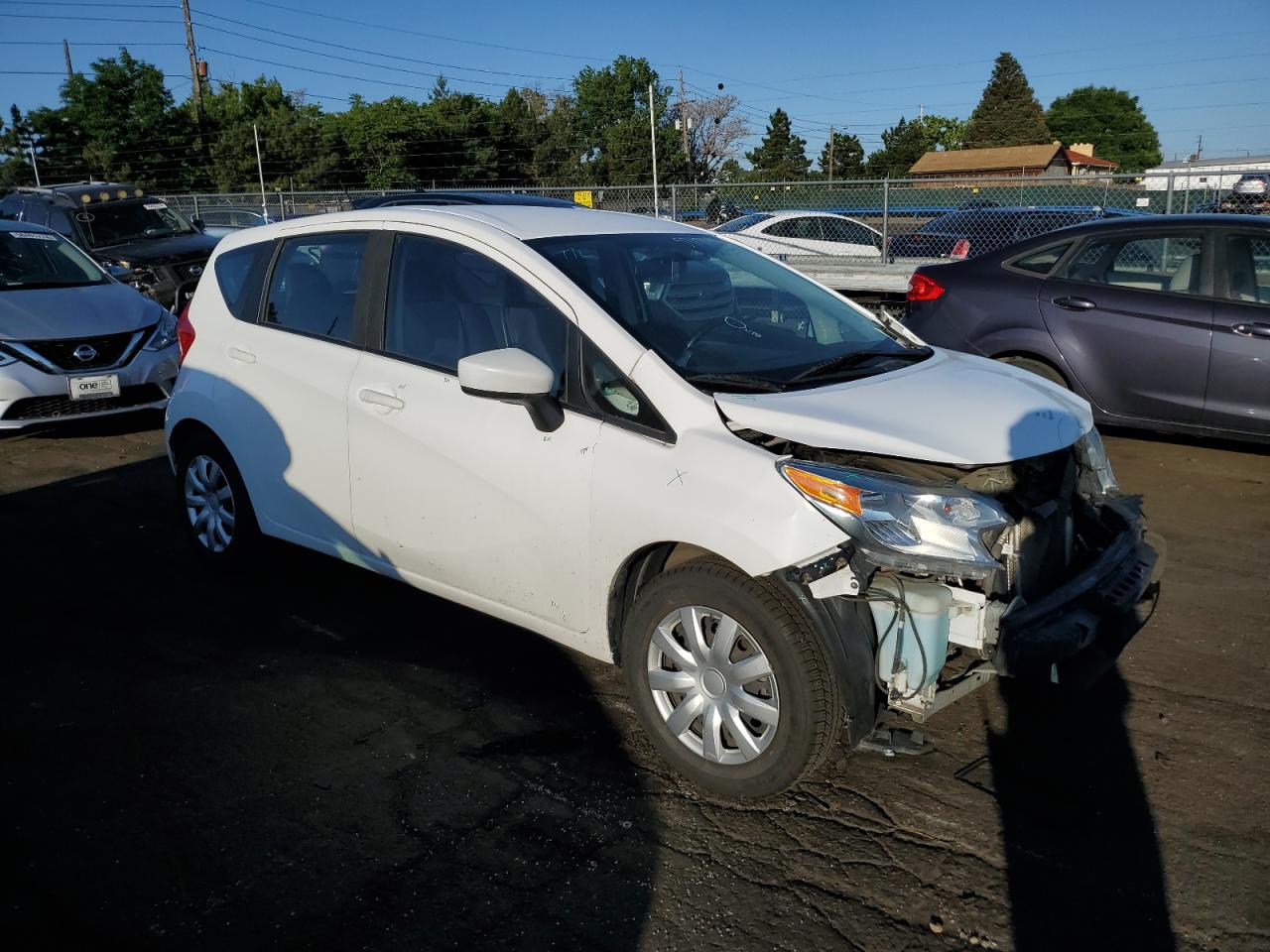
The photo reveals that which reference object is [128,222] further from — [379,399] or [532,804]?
[532,804]

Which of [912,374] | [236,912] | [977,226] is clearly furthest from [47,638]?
[977,226]

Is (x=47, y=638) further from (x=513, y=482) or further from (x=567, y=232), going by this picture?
(x=567, y=232)

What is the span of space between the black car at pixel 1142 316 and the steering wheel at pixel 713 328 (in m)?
2.98

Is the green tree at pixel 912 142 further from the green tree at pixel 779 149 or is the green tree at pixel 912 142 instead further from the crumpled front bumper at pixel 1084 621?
the crumpled front bumper at pixel 1084 621

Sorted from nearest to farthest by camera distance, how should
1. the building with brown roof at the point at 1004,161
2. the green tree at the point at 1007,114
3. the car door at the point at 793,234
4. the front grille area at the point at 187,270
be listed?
the front grille area at the point at 187,270
the car door at the point at 793,234
the building with brown roof at the point at 1004,161
the green tree at the point at 1007,114

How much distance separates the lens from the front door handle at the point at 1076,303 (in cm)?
688

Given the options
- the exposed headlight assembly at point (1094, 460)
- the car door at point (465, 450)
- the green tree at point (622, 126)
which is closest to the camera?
the car door at point (465, 450)

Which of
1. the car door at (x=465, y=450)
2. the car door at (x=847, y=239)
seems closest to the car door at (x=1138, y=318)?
the car door at (x=465, y=450)

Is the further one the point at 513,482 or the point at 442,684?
the point at 442,684

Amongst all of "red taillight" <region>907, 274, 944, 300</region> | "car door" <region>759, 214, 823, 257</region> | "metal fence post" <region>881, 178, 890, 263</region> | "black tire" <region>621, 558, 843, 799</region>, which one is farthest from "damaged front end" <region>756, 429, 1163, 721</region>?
"car door" <region>759, 214, 823, 257</region>

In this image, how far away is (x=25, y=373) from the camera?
25.6ft

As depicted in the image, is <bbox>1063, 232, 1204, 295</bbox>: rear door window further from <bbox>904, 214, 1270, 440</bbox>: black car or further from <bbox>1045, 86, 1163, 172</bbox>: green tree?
<bbox>1045, 86, 1163, 172</bbox>: green tree

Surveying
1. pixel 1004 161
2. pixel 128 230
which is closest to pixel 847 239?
pixel 128 230

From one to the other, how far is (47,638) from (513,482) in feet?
8.03
